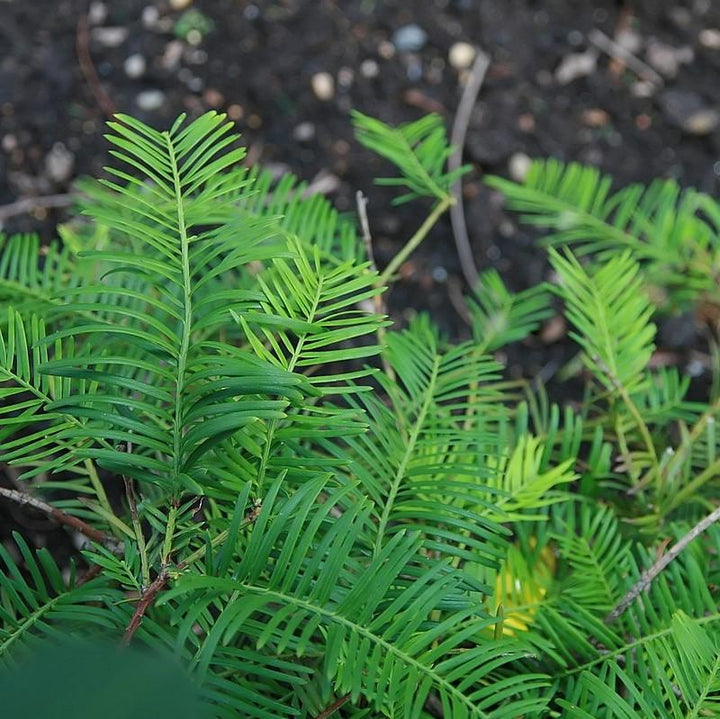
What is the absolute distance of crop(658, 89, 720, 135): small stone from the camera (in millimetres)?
1421

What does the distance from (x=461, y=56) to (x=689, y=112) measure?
16.6 inches

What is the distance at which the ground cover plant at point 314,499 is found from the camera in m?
0.52

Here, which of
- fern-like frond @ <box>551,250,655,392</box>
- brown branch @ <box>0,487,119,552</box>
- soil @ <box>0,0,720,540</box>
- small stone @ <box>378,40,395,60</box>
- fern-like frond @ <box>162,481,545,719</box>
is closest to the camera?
fern-like frond @ <box>162,481,545,719</box>

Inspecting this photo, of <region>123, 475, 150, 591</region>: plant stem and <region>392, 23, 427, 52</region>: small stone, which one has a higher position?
<region>392, 23, 427, 52</region>: small stone

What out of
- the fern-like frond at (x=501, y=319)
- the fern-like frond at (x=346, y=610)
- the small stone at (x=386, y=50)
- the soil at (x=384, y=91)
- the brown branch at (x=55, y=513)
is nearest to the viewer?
the fern-like frond at (x=346, y=610)

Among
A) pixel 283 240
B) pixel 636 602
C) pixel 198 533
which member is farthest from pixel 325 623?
pixel 283 240

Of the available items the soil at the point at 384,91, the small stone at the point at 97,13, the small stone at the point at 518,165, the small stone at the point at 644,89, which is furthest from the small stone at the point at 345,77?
the small stone at the point at 644,89

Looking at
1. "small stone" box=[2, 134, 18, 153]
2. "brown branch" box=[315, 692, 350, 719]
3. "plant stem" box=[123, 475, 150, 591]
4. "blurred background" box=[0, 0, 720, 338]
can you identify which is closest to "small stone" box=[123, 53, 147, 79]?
"blurred background" box=[0, 0, 720, 338]

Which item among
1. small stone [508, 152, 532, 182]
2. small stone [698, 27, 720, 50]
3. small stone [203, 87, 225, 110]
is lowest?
small stone [508, 152, 532, 182]

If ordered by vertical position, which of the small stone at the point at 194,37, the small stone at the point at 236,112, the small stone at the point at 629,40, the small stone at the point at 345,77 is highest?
the small stone at the point at 629,40

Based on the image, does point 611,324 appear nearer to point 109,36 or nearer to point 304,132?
point 304,132

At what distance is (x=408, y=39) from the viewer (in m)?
1.41

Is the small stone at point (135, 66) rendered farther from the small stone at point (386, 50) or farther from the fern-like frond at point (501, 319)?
the fern-like frond at point (501, 319)

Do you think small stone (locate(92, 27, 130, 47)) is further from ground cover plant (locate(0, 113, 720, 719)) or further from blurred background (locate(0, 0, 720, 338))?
ground cover plant (locate(0, 113, 720, 719))
